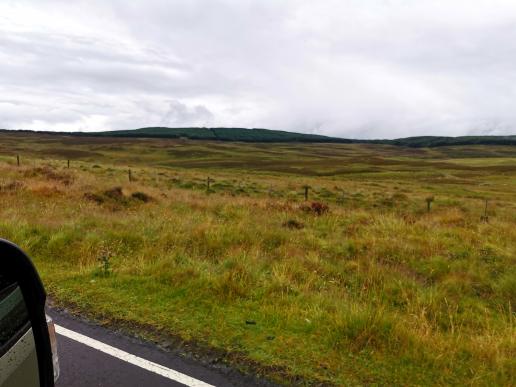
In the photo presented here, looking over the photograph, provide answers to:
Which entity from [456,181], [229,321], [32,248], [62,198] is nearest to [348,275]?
[229,321]

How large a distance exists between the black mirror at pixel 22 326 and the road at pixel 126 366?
182 cm

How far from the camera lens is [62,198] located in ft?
44.2

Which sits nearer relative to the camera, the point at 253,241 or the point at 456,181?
the point at 253,241

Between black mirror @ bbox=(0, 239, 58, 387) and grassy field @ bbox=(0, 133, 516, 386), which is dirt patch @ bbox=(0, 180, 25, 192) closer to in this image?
grassy field @ bbox=(0, 133, 516, 386)

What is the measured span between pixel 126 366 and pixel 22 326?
2267 mm

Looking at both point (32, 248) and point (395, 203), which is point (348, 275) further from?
point (395, 203)

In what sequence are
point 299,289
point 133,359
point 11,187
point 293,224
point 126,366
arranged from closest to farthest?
point 126,366 → point 133,359 → point 299,289 → point 293,224 → point 11,187

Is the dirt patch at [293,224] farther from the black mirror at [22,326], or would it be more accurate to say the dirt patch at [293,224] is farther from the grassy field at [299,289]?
the black mirror at [22,326]

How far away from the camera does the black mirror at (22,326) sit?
5.83 ft

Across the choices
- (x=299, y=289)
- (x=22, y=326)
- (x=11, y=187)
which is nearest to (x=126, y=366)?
(x=22, y=326)

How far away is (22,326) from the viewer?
1.96 metres

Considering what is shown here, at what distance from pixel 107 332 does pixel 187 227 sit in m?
4.80

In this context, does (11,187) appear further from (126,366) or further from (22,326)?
(22,326)

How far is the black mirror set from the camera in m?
1.78
